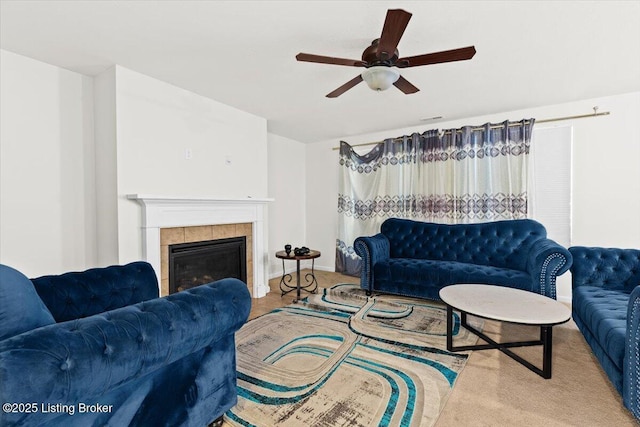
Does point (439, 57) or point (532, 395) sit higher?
point (439, 57)

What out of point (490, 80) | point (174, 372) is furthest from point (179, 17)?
point (490, 80)

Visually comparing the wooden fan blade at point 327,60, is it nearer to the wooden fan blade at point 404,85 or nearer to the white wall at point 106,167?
the wooden fan blade at point 404,85

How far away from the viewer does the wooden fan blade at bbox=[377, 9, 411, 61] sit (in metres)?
1.57

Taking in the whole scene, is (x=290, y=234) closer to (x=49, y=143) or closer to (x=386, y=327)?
(x=386, y=327)

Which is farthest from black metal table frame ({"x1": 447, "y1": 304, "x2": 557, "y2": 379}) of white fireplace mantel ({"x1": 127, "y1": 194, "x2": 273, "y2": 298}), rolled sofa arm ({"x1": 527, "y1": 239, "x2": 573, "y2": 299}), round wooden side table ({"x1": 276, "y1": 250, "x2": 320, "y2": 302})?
white fireplace mantel ({"x1": 127, "y1": 194, "x2": 273, "y2": 298})

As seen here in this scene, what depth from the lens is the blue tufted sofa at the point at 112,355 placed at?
0.86 meters

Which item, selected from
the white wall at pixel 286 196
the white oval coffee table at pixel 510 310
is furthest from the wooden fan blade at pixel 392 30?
the white wall at pixel 286 196

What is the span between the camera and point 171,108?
3039 millimetres

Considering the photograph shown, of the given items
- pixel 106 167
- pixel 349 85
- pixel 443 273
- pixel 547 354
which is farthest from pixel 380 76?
pixel 106 167

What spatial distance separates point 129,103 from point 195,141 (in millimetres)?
702

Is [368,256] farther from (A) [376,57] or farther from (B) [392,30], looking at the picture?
(B) [392,30]

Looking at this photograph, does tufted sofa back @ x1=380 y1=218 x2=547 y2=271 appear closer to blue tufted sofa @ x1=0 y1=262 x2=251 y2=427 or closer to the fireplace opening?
the fireplace opening

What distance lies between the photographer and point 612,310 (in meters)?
2.03

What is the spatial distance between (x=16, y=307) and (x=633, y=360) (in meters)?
2.71
